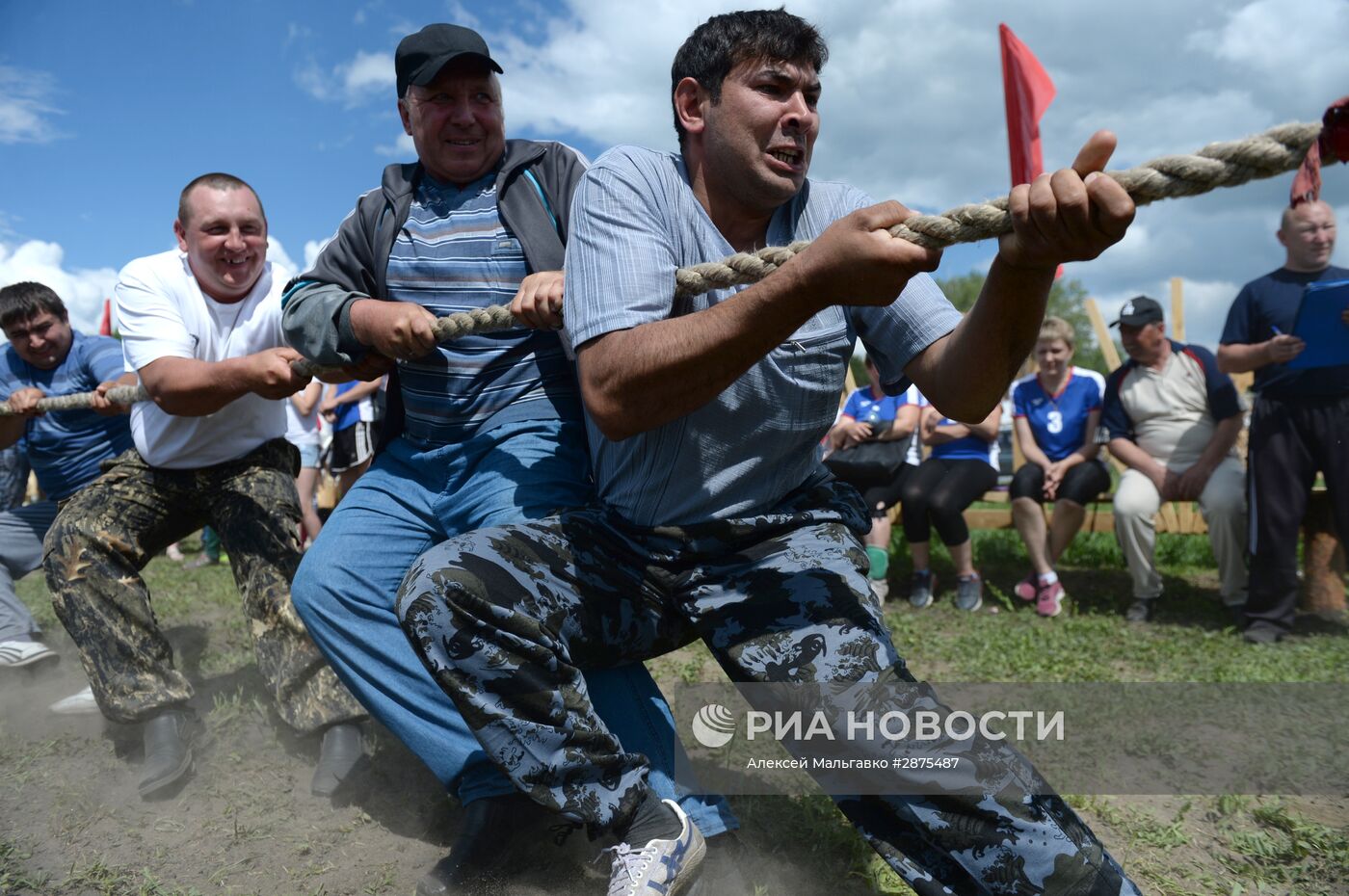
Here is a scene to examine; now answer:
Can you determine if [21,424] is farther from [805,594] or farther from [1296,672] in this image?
[1296,672]

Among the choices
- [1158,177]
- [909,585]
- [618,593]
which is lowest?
[909,585]

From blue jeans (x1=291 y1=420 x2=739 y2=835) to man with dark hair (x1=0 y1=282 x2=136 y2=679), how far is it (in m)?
2.67

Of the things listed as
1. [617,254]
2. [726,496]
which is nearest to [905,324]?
[726,496]

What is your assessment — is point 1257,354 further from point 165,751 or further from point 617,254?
point 165,751

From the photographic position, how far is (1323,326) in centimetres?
523

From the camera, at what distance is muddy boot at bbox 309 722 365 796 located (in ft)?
10.9

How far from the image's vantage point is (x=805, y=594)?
2336mm

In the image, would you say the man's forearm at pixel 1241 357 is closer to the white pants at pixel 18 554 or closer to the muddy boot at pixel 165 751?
the muddy boot at pixel 165 751

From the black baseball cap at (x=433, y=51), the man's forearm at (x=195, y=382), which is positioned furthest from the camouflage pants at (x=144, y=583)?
the black baseball cap at (x=433, y=51)

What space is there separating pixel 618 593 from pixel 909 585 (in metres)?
4.80

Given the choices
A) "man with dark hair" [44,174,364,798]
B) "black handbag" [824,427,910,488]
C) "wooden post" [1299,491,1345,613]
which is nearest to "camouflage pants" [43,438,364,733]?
"man with dark hair" [44,174,364,798]

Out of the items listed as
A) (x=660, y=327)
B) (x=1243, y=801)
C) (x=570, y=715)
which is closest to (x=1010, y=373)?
(x=660, y=327)

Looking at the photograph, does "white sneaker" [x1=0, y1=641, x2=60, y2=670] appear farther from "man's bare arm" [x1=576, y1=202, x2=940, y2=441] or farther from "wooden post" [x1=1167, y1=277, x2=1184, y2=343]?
"wooden post" [x1=1167, y1=277, x2=1184, y2=343]

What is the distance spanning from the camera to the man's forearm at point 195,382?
11.2 ft
